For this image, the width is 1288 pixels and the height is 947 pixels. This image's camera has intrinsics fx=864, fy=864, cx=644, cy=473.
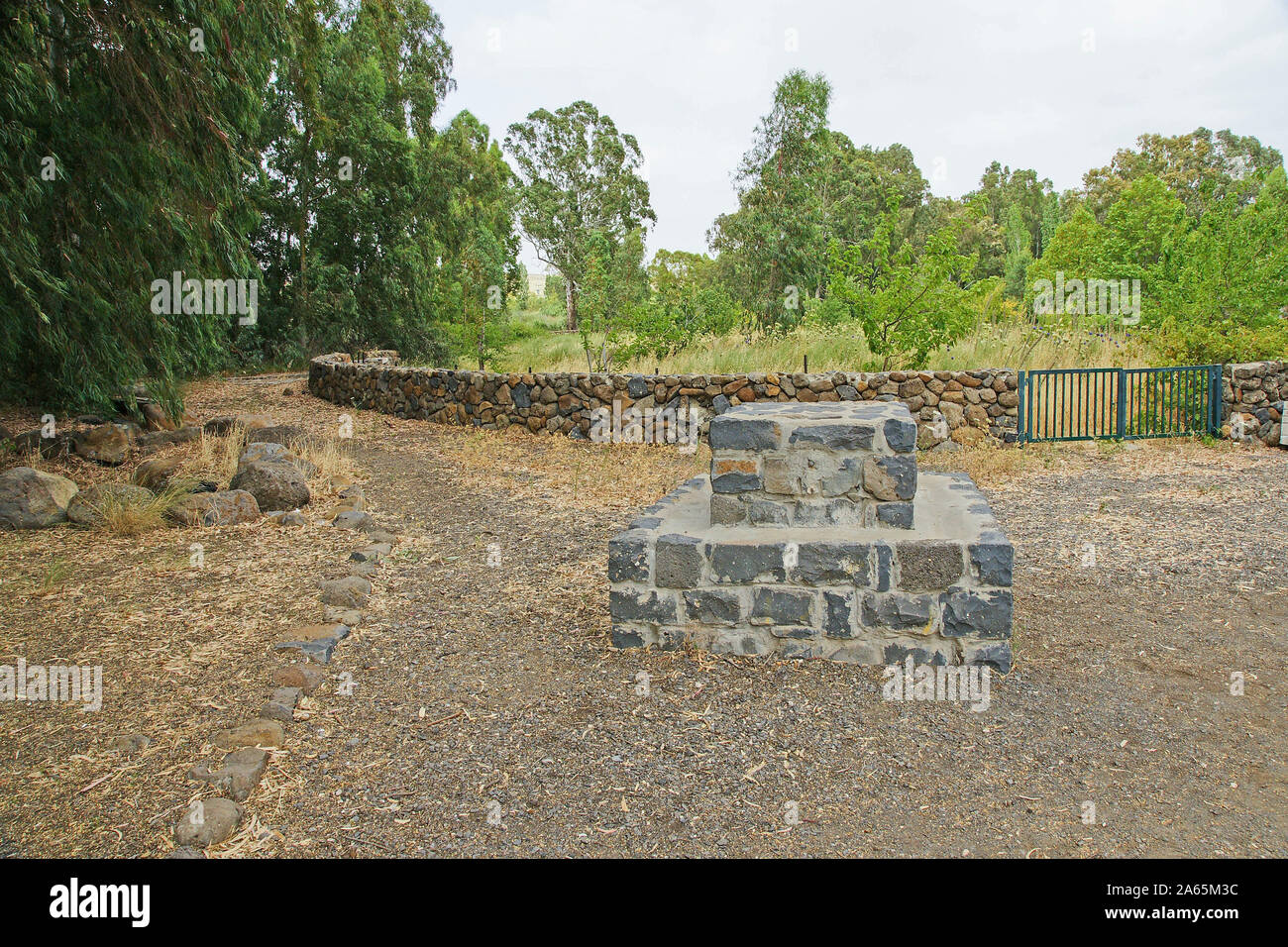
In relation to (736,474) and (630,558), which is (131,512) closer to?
(630,558)

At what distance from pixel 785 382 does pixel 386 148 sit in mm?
12893

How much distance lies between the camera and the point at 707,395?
11844 millimetres

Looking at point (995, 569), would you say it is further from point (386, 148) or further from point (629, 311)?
point (386, 148)

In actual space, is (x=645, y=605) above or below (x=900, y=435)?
below

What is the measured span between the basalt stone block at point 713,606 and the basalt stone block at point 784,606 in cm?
10

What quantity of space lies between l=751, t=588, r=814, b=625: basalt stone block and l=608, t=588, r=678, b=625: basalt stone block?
0.45 m

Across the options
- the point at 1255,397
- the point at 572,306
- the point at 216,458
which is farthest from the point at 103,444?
the point at 572,306

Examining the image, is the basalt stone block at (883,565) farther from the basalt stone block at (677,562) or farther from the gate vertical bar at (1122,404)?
the gate vertical bar at (1122,404)

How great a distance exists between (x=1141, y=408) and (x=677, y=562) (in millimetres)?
9757

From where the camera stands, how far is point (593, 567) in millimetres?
6215

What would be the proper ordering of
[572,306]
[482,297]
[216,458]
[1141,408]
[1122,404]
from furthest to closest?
[572,306] → [482,297] → [1141,408] → [1122,404] → [216,458]

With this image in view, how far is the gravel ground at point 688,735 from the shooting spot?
3053 millimetres

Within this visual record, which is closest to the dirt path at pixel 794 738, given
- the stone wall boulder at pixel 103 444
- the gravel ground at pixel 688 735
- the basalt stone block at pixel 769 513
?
the gravel ground at pixel 688 735

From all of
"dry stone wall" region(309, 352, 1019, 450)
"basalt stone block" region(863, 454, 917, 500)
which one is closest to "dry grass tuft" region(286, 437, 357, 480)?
"dry stone wall" region(309, 352, 1019, 450)
